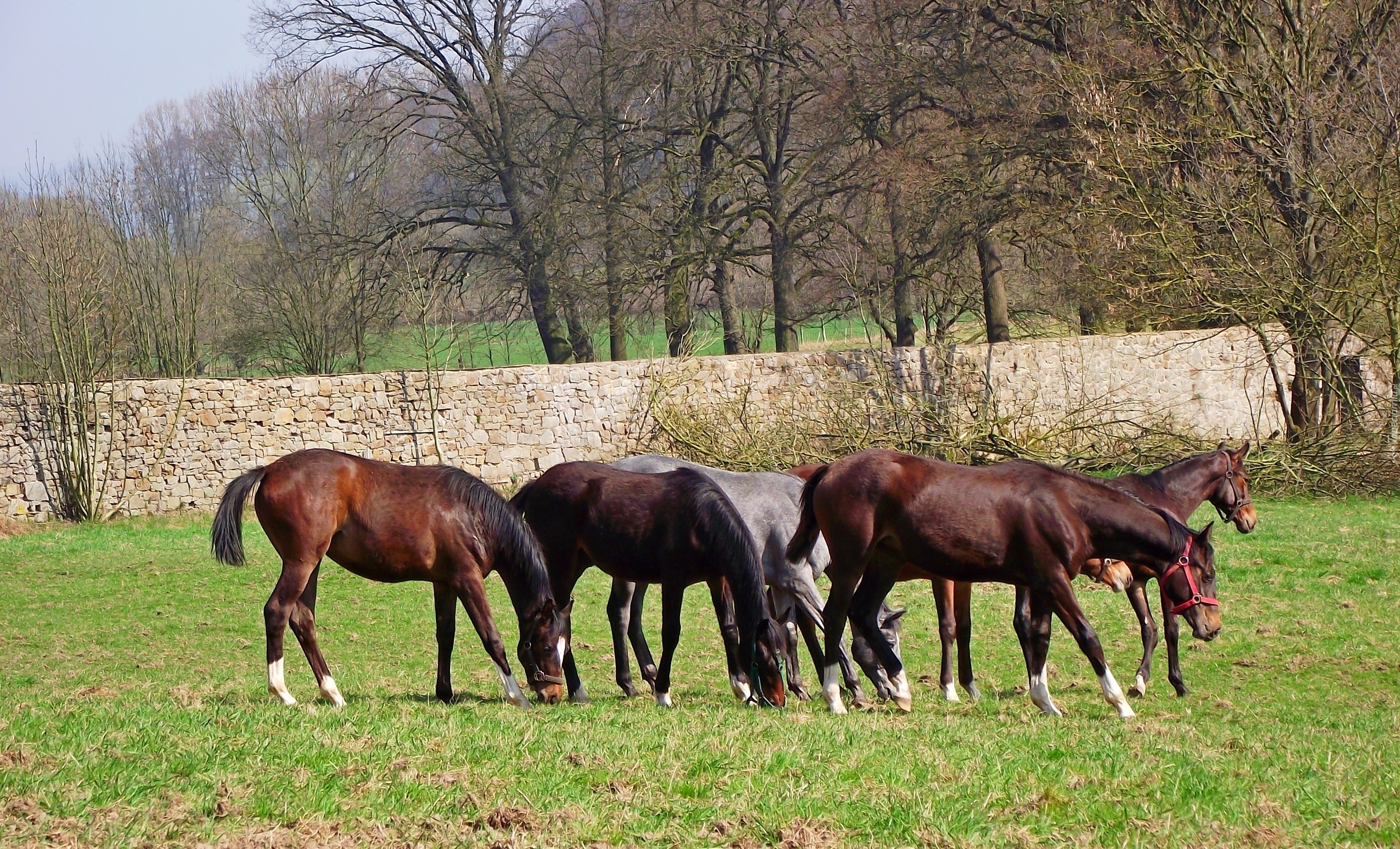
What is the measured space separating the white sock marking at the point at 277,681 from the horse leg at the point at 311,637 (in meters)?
0.19

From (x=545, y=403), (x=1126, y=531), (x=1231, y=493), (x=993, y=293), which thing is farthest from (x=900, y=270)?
(x=1126, y=531)

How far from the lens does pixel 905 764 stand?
4.91 metres

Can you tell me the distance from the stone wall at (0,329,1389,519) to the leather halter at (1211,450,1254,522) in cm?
759

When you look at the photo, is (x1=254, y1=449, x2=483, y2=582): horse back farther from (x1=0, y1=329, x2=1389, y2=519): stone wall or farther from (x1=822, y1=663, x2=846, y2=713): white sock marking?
(x1=0, y1=329, x2=1389, y2=519): stone wall

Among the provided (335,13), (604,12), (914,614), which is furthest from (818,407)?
(335,13)

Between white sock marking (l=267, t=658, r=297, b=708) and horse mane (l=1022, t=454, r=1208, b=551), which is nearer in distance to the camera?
white sock marking (l=267, t=658, r=297, b=708)

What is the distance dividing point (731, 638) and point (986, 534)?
5.74 ft

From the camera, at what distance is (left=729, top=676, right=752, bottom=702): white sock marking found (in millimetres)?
7504

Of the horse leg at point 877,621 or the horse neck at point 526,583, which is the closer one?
the horse leg at point 877,621

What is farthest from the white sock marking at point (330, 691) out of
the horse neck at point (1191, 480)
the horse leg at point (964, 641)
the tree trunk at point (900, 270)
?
the tree trunk at point (900, 270)

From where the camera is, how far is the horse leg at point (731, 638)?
753 cm

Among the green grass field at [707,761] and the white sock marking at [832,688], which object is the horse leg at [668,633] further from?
the white sock marking at [832,688]

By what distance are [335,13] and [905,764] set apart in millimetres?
28281

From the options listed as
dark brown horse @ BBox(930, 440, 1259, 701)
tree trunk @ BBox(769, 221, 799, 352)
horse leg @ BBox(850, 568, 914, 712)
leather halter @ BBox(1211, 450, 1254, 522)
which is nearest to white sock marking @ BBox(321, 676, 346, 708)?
horse leg @ BBox(850, 568, 914, 712)
